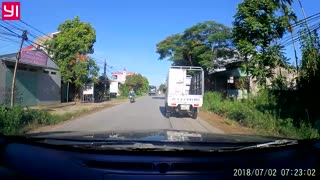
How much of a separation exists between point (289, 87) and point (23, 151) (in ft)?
60.7

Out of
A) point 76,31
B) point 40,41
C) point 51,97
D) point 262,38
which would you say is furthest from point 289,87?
point 40,41

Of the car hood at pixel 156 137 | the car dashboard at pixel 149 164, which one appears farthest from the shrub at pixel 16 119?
the car dashboard at pixel 149 164

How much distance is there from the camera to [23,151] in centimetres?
309

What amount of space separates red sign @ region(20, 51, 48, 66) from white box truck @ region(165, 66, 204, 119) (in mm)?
11386

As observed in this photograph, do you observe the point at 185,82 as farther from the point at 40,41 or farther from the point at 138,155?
the point at 40,41

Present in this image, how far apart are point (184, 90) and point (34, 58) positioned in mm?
12847

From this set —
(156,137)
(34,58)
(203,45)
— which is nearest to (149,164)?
(156,137)

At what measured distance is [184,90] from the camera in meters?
25.2

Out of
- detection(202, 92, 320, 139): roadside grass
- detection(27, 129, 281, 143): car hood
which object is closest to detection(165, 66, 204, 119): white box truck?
detection(202, 92, 320, 139): roadside grass

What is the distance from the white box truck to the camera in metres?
22.4

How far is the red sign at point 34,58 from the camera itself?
1177 inches

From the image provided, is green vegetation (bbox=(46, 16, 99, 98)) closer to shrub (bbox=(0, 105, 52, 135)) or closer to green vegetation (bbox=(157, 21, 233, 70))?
green vegetation (bbox=(157, 21, 233, 70))

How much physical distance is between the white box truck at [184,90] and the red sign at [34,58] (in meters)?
11.4

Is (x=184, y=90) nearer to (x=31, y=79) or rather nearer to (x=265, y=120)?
(x=265, y=120)
